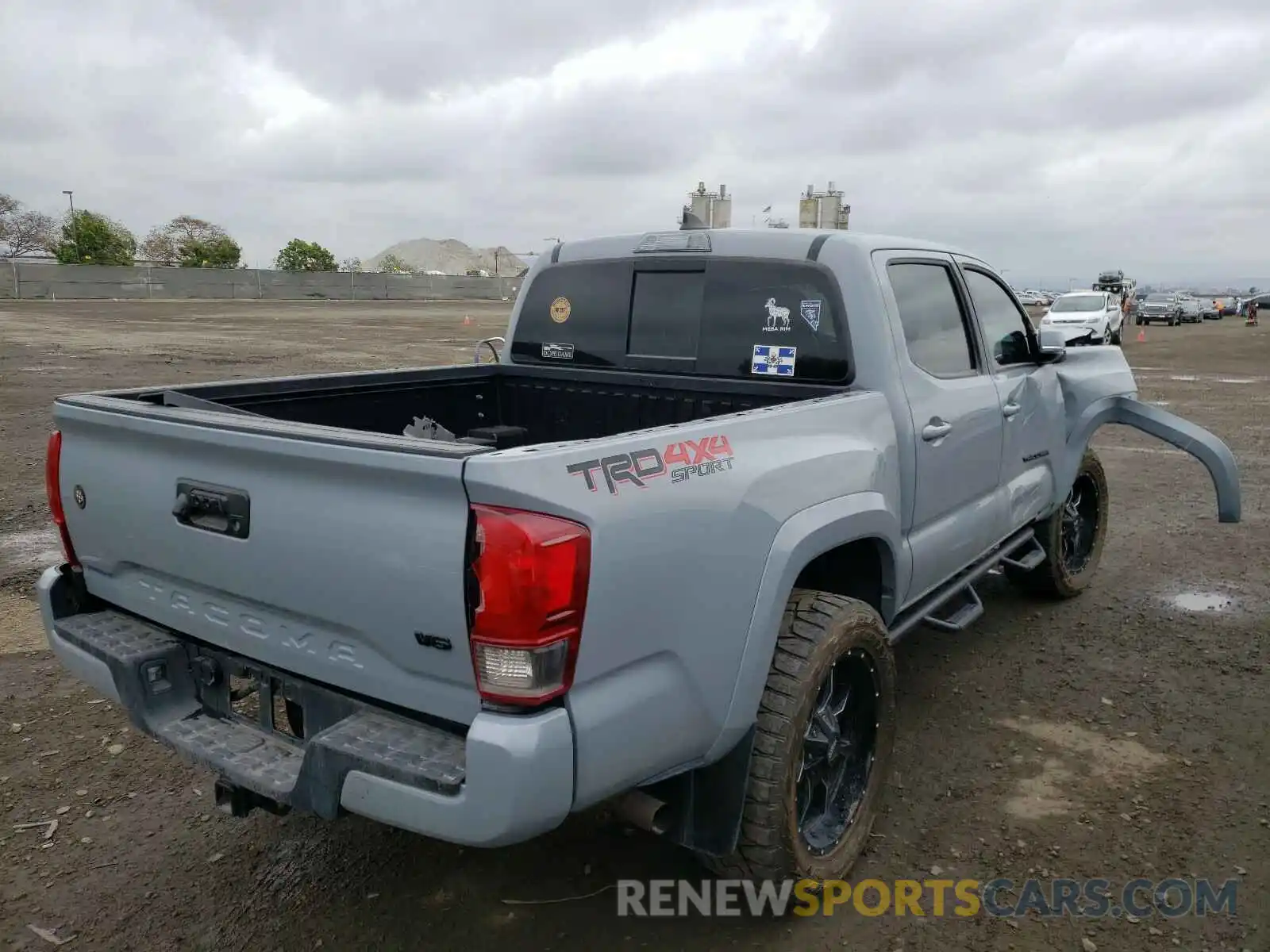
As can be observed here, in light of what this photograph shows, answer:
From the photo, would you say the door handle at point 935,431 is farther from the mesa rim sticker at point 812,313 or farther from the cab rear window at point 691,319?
the mesa rim sticker at point 812,313

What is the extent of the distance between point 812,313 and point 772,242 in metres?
0.33

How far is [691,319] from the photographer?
3.97 metres

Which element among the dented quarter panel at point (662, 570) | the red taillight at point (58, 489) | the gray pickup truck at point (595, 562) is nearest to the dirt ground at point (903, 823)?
the gray pickup truck at point (595, 562)

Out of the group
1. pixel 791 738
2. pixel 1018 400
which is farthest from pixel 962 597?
pixel 791 738

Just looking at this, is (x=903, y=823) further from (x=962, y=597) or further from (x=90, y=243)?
(x=90, y=243)

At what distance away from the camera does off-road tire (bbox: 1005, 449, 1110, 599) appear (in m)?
5.32

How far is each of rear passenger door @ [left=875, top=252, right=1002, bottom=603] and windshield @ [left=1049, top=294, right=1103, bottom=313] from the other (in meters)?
28.6

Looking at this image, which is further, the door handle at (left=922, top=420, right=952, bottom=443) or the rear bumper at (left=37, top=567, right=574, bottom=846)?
the door handle at (left=922, top=420, right=952, bottom=443)

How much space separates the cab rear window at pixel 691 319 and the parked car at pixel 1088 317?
26.1 m

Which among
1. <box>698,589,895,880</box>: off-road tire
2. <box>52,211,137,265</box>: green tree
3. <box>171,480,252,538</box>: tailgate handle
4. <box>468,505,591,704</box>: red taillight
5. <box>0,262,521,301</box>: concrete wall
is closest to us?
<box>468,505,591,704</box>: red taillight

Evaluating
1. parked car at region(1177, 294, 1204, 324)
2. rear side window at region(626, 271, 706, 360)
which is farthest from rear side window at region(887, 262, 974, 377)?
parked car at region(1177, 294, 1204, 324)

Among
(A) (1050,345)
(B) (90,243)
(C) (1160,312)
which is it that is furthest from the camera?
(B) (90,243)

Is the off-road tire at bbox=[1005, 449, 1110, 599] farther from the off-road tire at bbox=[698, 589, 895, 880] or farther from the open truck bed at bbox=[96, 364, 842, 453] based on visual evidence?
the off-road tire at bbox=[698, 589, 895, 880]

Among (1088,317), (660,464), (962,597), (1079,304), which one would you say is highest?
(1079,304)
